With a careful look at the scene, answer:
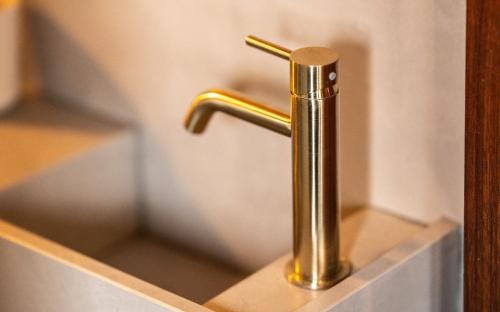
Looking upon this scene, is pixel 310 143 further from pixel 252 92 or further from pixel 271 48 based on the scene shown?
pixel 252 92

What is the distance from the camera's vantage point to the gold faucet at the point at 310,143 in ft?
3.13

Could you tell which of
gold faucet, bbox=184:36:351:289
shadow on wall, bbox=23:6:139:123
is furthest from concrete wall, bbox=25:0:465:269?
gold faucet, bbox=184:36:351:289

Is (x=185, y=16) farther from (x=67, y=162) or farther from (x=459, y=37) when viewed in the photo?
(x=459, y=37)

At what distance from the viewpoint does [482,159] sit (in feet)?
3.11

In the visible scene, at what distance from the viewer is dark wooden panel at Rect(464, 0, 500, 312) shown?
91cm

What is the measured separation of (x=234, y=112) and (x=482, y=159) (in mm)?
249

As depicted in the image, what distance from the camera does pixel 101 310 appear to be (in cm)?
103

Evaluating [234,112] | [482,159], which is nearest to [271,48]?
[234,112]

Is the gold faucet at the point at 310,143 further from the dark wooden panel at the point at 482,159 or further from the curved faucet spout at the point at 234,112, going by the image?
the dark wooden panel at the point at 482,159

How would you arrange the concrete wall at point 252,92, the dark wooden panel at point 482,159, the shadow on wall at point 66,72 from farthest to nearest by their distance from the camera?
the shadow on wall at point 66,72, the concrete wall at point 252,92, the dark wooden panel at point 482,159

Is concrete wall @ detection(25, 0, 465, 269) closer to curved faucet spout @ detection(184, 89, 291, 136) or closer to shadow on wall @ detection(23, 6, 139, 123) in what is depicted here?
shadow on wall @ detection(23, 6, 139, 123)

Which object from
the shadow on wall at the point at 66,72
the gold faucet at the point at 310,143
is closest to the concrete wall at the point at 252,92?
the shadow on wall at the point at 66,72

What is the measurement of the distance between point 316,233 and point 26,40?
667 millimetres

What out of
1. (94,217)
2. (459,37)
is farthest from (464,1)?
(94,217)
